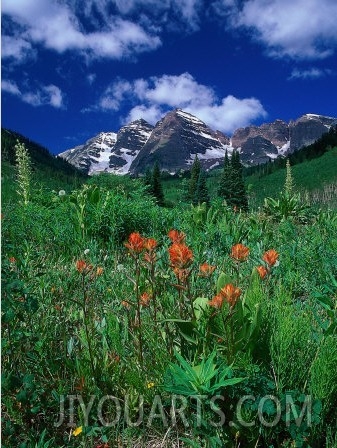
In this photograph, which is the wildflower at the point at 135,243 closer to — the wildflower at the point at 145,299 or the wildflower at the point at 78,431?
the wildflower at the point at 145,299

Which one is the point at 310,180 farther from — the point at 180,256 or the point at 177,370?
the point at 177,370

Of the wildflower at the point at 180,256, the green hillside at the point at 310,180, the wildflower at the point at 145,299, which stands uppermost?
the green hillside at the point at 310,180

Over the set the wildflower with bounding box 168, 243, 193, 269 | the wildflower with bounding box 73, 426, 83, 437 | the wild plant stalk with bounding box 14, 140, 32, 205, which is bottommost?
the wildflower with bounding box 73, 426, 83, 437

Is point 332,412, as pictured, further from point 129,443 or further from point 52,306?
point 52,306

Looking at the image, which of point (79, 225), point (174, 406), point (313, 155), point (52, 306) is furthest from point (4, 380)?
point (313, 155)

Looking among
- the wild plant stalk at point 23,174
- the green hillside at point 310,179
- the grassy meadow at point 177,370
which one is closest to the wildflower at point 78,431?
the grassy meadow at point 177,370

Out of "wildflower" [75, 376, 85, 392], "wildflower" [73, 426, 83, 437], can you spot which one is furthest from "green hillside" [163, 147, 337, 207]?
"wildflower" [73, 426, 83, 437]

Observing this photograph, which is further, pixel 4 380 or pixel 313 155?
pixel 313 155

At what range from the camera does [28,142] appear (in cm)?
15838

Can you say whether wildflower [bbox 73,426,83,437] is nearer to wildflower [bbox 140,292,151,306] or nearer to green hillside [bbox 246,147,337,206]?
wildflower [bbox 140,292,151,306]

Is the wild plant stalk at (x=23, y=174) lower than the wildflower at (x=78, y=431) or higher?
higher

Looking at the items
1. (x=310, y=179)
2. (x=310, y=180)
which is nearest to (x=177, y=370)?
(x=310, y=180)

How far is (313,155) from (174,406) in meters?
92.0

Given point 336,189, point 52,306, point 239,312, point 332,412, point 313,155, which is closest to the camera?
point 332,412
